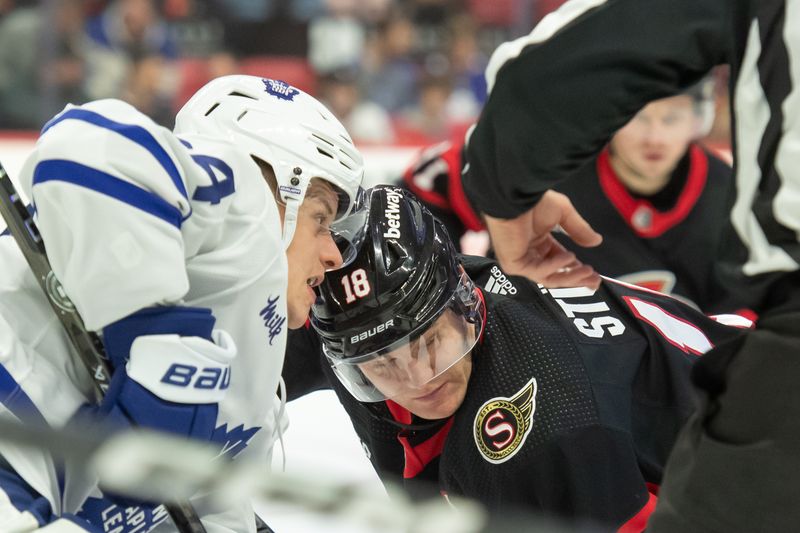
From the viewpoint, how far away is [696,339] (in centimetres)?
223

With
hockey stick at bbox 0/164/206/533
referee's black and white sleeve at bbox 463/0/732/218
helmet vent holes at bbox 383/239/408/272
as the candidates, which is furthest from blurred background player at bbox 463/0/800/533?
helmet vent holes at bbox 383/239/408/272

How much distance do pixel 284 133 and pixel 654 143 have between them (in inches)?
71.3

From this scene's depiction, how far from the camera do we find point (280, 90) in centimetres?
204

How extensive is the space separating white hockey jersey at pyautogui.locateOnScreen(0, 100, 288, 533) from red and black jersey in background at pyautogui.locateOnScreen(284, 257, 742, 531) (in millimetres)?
438

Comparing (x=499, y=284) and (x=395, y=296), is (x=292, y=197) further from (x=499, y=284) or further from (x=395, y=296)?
(x=499, y=284)

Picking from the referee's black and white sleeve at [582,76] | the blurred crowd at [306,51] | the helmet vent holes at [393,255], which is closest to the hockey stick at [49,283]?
the referee's black and white sleeve at [582,76]

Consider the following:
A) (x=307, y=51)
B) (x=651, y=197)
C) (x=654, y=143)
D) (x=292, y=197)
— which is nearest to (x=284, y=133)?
(x=292, y=197)

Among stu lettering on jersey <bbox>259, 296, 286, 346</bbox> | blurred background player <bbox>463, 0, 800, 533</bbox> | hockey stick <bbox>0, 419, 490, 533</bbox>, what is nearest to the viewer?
hockey stick <bbox>0, 419, 490, 533</bbox>

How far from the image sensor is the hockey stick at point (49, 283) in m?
1.49

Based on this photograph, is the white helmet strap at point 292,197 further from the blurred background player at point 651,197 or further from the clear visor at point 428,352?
the blurred background player at point 651,197

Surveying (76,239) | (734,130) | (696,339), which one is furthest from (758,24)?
(696,339)

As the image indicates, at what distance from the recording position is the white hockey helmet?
75.6 inches

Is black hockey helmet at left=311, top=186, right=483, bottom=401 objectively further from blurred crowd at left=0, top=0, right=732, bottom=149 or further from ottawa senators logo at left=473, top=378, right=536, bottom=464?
blurred crowd at left=0, top=0, right=732, bottom=149

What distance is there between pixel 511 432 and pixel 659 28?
36.6 inches
